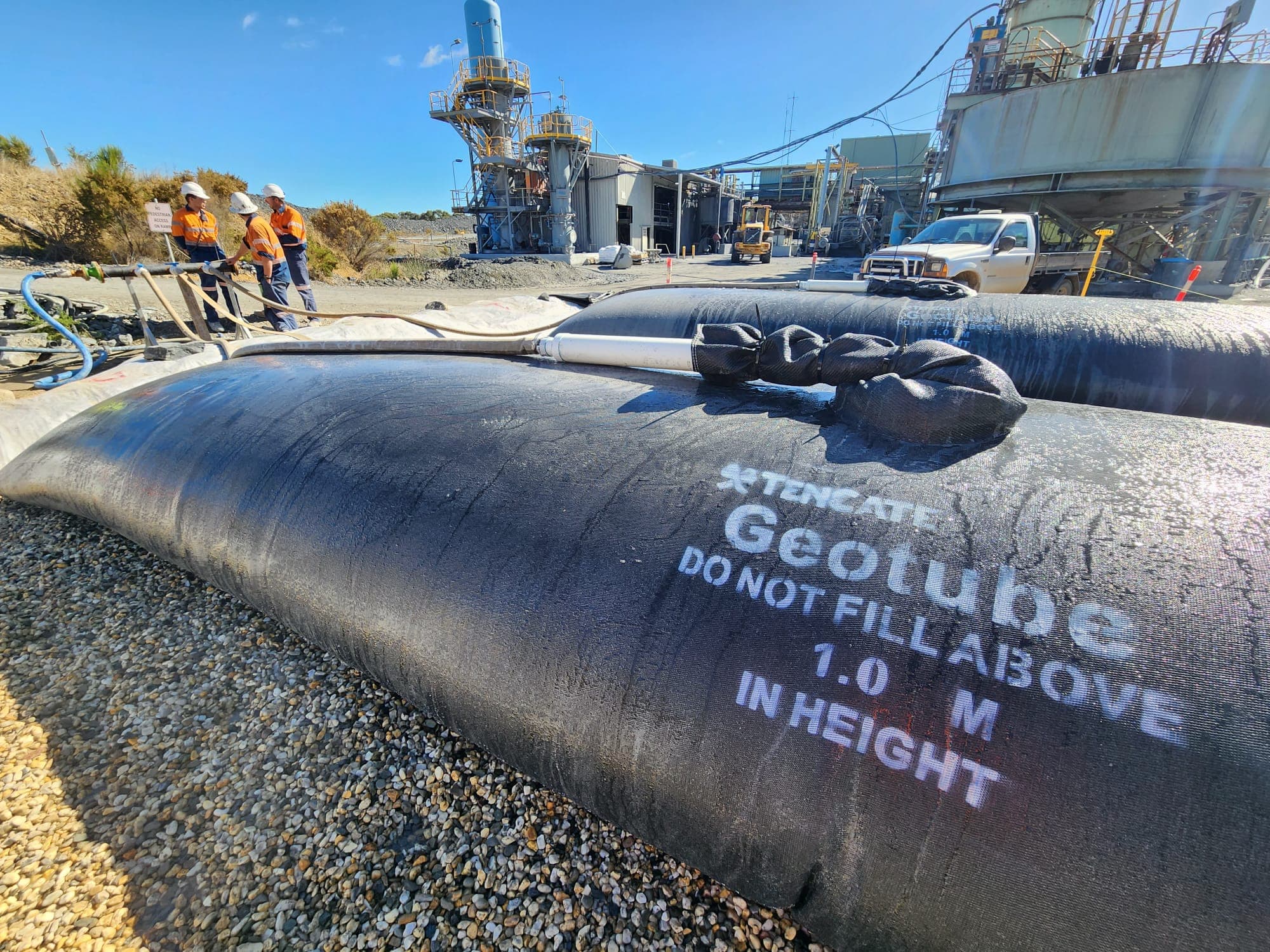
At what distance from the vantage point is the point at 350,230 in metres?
21.1

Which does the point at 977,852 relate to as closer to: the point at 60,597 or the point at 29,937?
the point at 29,937

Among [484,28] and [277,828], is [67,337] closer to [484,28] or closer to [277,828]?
[277,828]

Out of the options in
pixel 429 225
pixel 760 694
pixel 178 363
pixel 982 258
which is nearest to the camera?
pixel 760 694

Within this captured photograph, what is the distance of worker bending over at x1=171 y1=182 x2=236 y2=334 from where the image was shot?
6496mm

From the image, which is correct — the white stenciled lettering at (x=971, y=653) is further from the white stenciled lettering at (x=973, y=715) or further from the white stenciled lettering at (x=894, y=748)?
the white stenciled lettering at (x=894, y=748)

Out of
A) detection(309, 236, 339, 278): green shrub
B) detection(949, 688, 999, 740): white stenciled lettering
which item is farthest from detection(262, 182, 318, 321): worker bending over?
detection(309, 236, 339, 278): green shrub

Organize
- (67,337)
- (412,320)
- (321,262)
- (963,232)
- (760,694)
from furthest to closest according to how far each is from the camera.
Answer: (321,262)
(963,232)
(412,320)
(67,337)
(760,694)

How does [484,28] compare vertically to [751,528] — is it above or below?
above

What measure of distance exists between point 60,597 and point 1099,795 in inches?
139

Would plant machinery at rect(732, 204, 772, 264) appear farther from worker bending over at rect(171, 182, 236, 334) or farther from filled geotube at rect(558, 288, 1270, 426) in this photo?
filled geotube at rect(558, 288, 1270, 426)

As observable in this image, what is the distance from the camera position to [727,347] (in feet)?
6.13

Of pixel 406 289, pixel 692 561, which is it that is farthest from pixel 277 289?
pixel 406 289

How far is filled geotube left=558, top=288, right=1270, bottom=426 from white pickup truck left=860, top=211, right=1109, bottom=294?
3.81 m

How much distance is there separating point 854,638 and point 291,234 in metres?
8.27
